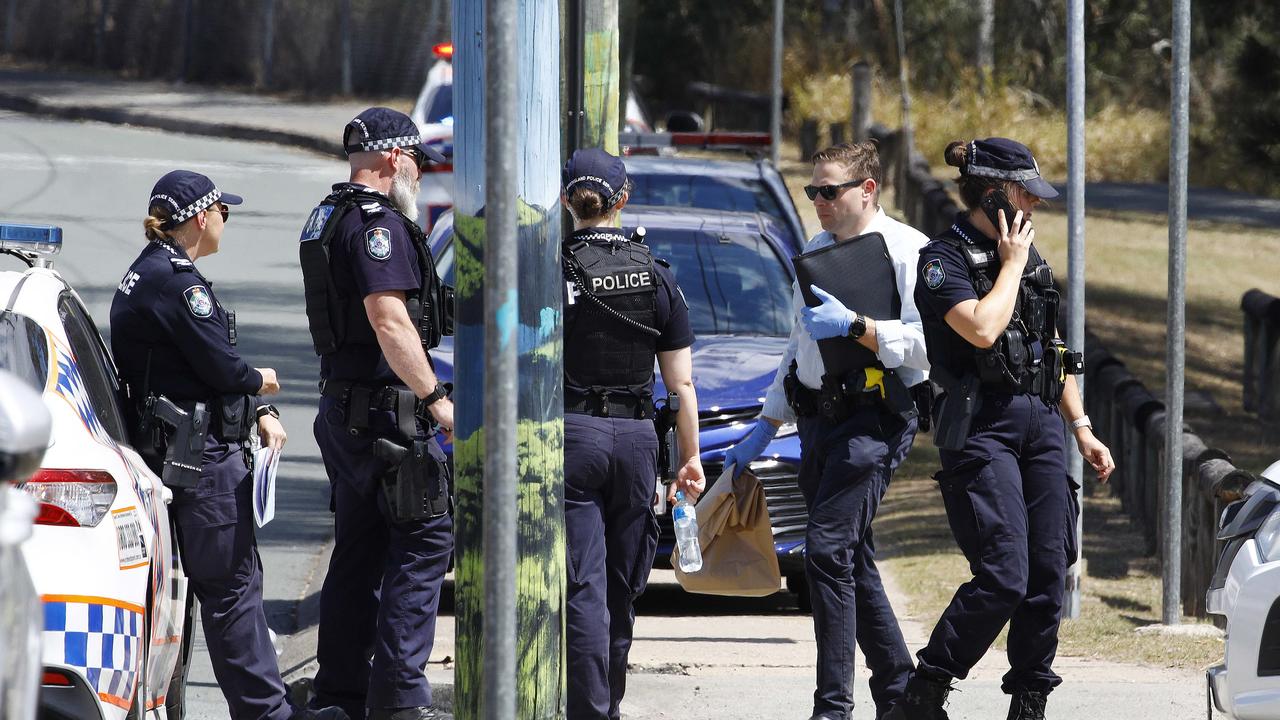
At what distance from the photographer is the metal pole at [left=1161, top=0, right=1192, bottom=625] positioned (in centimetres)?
692

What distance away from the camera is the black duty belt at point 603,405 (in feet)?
16.5

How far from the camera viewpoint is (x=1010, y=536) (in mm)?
5043

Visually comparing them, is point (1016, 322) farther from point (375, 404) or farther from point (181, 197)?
point (181, 197)

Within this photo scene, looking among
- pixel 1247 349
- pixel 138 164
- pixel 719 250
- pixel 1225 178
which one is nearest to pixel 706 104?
pixel 1225 178

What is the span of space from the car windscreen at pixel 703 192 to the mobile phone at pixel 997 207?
5.18 meters

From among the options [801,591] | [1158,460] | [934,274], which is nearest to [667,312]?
[934,274]

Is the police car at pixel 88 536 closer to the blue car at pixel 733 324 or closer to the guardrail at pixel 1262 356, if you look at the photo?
the blue car at pixel 733 324

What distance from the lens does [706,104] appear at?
34969 millimetres

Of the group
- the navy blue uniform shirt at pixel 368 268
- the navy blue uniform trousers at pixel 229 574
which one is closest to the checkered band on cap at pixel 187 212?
the navy blue uniform shirt at pixel 368 268

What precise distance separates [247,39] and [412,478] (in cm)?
3033

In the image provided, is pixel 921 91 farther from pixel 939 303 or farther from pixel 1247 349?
pixel 939 303

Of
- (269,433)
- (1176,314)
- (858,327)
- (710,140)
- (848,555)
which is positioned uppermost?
(710,140)

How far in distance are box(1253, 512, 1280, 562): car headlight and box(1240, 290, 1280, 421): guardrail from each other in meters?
8.82

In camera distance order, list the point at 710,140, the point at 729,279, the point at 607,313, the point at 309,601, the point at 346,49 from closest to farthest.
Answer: the point at 607,313 → the point at 309,601 → the point at 729,279 → the point at 710,140 → the point at 346,49
